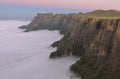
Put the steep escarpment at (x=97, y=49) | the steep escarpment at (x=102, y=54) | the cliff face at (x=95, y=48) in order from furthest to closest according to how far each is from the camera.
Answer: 1. the cliff face at (x=95, y=48)
2. the steep escarpment at (x=97, y=49)
3. the steep escarpment at (x=102, y=54)

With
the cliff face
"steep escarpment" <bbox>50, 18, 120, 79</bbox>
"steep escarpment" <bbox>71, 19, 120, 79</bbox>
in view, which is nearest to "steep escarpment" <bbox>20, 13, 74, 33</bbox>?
the cliff face

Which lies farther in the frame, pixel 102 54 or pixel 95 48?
pixel 95 48

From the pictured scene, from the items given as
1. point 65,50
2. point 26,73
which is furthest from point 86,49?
point 26,73

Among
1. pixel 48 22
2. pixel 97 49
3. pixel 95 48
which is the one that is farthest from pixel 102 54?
pixel 48 22

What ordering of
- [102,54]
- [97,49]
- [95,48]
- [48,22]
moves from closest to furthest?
1. [102,54]
2. [97,49]
3. [95,48]
4. [48,22]

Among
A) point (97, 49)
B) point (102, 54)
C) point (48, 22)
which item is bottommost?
point (48, 22)

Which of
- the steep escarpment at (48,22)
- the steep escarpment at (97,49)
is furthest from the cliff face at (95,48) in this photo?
the steep escarpment at (48,22)

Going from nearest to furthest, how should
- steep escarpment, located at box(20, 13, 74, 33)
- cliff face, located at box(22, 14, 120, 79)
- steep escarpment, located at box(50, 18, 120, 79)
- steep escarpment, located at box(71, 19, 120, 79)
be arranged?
1. steep escarpment, located at box(71, 19, 120, 79)
2. steep escarpment, located at box(50, 18, 120, 79)
3. cliff face, located at box(22, 14, 120, 79)
4. steep escarpment, located at box(20, 13, 74, 33)

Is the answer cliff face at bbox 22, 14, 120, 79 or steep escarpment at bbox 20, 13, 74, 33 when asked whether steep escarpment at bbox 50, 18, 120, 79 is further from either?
steep escarpment at bbox 20, 13, 74, 33

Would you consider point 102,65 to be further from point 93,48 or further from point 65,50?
point 65,50

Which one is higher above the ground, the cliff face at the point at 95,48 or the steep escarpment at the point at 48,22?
the cliff face at the point at 95,48

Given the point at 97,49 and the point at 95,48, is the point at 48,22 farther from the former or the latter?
the point at 97,49

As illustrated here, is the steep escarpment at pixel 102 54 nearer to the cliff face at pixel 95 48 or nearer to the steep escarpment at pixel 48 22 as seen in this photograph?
the cliff face at pixel 95 48
